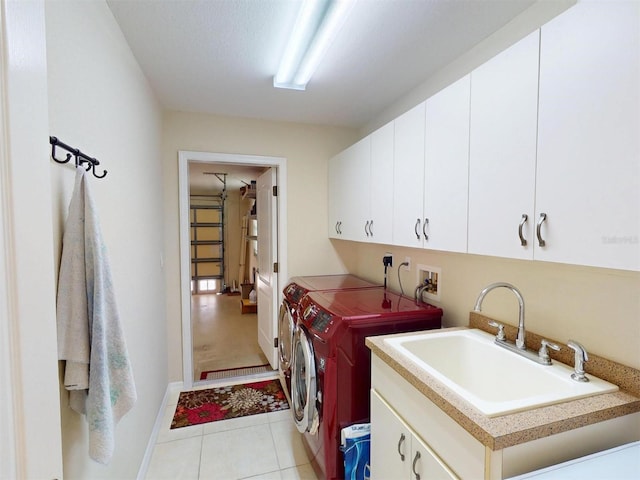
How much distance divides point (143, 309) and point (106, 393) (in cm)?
99

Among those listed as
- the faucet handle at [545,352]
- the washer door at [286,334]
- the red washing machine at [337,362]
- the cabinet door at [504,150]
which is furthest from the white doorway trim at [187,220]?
the faucet handle at [545,352]

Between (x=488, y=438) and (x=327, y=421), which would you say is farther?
(x=327, y=421)

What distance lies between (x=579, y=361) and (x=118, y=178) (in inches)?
77.6

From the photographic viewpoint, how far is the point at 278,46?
1.65 meters

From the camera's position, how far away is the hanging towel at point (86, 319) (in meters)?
0.88

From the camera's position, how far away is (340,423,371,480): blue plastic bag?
152 cm

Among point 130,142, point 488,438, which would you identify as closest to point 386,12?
point 130,142

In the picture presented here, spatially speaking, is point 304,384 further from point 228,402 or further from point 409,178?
point 409,178

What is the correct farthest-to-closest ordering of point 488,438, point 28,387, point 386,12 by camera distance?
point 386,12
point 488,438
point 28,387

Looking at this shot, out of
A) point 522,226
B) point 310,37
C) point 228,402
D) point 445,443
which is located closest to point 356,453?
point 445,443

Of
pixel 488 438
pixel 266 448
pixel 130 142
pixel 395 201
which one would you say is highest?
pixel 130 142

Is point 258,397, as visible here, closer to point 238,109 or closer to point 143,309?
point 143,309

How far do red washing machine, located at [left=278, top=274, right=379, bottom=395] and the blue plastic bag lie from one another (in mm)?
723

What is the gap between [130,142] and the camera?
1.64 m
